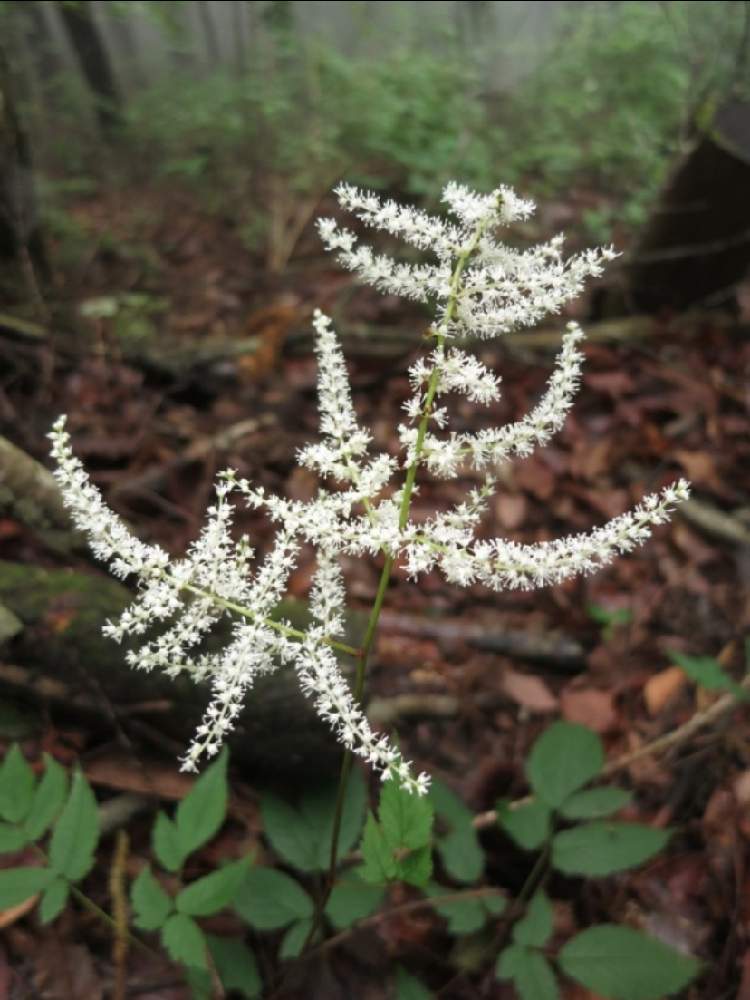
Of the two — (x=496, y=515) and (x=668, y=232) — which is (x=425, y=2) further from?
(x=496, y=515)

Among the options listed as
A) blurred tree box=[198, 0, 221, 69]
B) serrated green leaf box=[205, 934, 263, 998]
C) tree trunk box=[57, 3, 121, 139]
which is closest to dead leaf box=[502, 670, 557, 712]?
serrated green leaf box=[205, 934, 263, 998]

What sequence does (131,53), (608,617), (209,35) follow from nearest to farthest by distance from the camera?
(608,617), (209,35), (131,53)

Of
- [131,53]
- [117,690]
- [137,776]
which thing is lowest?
[137,776]

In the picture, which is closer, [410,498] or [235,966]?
[410,498]

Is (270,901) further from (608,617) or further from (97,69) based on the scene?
(97,69)

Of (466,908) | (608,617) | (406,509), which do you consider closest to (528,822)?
(466,908)

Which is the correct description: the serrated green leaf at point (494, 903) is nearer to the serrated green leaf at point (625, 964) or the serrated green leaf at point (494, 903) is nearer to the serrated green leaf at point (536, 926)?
the serrated green leaf at point (536, 926)

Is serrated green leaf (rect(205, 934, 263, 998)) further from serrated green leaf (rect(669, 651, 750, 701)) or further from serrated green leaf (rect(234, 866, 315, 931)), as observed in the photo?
serrated green leaf (rect(669, 651, 750, 701))

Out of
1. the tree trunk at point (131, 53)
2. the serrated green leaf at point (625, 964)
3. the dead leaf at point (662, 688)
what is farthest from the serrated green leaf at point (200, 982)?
the tree trunk at point (131, 53)
